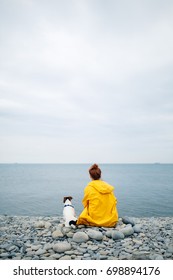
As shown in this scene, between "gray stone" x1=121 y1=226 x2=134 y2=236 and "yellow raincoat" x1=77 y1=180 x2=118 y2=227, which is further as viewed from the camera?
"yellow raincoat" x1=77 y1=180 x2=118 y2=227

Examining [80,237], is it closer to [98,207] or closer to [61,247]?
[61,247]

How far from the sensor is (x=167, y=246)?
6309mm

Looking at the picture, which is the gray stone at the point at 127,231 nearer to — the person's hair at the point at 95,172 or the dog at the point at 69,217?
the dog at the point at 69,217

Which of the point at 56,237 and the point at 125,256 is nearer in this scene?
the point at 125,256

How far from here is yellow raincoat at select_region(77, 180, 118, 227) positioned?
7586 millimetres

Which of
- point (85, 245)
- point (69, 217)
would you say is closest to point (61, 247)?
point (85, 245)

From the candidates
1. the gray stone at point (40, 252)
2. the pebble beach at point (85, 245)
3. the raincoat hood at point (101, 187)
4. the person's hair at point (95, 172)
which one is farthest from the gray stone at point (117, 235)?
the gray stone at point (40, 252)

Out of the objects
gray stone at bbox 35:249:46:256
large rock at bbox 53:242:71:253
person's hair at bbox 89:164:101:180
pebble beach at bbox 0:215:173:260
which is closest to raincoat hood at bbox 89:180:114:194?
person's hair at bbox 89:164:101:180

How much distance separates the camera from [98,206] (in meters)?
7.55

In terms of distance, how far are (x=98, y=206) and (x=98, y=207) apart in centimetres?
3

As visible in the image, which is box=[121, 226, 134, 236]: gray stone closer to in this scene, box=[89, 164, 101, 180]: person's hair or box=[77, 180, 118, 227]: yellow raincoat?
box=[77, 180, 118, 227]: yellow raincoat
